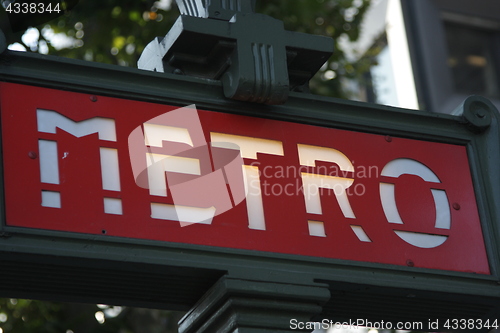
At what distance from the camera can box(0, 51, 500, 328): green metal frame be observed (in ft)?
7.70

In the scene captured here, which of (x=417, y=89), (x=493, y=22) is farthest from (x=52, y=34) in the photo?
(x=493, y=22)

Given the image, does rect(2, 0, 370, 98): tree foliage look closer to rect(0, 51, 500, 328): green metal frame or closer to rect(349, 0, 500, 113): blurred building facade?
rect(349, 0, 500, 113): blurred building facade

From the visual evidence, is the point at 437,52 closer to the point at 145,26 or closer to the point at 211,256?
the point at 145,26

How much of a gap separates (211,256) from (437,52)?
10.7 metres

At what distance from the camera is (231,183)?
2609 mm

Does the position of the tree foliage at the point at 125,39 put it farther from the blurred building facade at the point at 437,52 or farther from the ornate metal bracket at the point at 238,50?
the ornate metal bracket at the point at 238,50

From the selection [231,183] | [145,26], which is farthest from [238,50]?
[145,26]

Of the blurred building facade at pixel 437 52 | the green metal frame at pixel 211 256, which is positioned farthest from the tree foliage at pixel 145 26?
the green metal frame at pixel 211 256

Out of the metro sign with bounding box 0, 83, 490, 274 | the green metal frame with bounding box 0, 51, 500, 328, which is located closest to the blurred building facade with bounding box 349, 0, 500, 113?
the green metal frame with bounding box 0, 51, 500, 328

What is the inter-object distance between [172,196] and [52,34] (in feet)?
20.6

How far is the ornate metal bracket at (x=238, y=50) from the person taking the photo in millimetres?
2730

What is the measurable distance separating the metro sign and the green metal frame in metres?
0.04

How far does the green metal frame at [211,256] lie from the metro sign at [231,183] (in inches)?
1.4

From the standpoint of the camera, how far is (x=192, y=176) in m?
2.59
